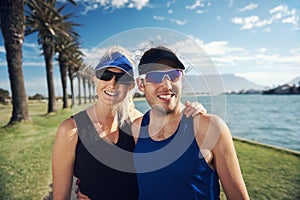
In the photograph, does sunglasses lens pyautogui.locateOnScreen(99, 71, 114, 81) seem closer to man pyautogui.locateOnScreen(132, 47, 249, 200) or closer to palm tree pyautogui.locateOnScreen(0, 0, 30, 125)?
man pyautogui.locateOnScreen(132, 47, 249, 200)

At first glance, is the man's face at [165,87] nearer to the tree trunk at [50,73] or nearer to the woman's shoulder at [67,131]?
the woman's shoulder at [67,131]

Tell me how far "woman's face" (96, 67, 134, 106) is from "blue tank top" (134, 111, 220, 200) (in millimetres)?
652

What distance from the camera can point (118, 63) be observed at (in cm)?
238

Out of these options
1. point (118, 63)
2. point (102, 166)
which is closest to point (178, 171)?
point (102, 166)

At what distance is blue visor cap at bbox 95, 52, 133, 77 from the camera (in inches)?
93.4

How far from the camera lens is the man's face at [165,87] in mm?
2053

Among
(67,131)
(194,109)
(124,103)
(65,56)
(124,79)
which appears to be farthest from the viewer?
(65,56)

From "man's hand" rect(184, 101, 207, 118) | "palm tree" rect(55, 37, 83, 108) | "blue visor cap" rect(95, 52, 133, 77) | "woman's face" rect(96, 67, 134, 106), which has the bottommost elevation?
"man's hand" rect(184, 101, 207, 118)

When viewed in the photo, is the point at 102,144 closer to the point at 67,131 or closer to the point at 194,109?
the point at 67,131

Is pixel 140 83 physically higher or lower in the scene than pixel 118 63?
lower

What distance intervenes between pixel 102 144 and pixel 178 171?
0.79 meters

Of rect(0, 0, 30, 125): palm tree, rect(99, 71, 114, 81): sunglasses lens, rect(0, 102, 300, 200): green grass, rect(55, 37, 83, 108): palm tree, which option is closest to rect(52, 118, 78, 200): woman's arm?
rect(99, 71, 114, 81): sunglasses lens

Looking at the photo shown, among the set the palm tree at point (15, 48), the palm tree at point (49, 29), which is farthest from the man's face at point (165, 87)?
the palm tree at point (49, 29)

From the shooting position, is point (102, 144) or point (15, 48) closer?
point (102, 144)
